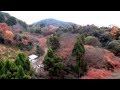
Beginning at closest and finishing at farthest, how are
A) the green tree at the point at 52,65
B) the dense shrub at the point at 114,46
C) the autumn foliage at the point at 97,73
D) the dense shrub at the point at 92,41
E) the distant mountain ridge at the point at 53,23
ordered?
the green tree at the point at 52,65 < the autumn foliage at the point at 97,73 < the dense shrub at the point at 114,46 < the dense shrub at the point at 92,41 < the distant mountain ridge at the point at 53,23

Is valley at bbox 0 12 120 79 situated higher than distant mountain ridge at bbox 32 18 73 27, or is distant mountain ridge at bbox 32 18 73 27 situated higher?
distant mountain ridge at bbox 32 18 73 27

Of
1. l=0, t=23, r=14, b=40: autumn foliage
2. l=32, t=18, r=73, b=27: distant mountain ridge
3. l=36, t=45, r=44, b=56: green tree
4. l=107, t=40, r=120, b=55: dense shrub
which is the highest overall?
l=32, t=18, r=73, b=27: distant mountain ridge

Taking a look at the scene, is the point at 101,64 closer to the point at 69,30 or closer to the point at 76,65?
the point at 76,65

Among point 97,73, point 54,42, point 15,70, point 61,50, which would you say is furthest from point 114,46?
point 15,70

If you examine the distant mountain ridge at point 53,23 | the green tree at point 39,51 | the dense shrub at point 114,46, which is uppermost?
the distant mountain ridge at point 53,23

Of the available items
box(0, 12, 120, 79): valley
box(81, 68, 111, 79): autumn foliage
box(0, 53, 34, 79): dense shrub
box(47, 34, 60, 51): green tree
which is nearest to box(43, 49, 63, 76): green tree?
box(0, 12, 120, 79): valley

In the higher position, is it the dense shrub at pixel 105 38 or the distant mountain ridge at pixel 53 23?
the distant mountain ridge at pixel 53 23

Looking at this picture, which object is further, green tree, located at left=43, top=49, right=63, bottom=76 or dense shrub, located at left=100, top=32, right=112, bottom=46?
dense shrub, located at left=100, top=32, right=112, bottom=46

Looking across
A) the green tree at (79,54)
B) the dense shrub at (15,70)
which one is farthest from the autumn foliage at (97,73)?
the dense shrub at (15,70)

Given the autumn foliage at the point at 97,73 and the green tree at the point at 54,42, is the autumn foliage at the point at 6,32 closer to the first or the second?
the green tree at the point at 54,42

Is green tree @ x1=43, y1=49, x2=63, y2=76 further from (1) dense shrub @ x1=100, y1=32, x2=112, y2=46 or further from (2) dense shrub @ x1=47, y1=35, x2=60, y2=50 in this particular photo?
(1) dense shrub @ x1=100, y1=32, x2=112, y2=46

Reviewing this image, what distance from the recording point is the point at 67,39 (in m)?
8.78
